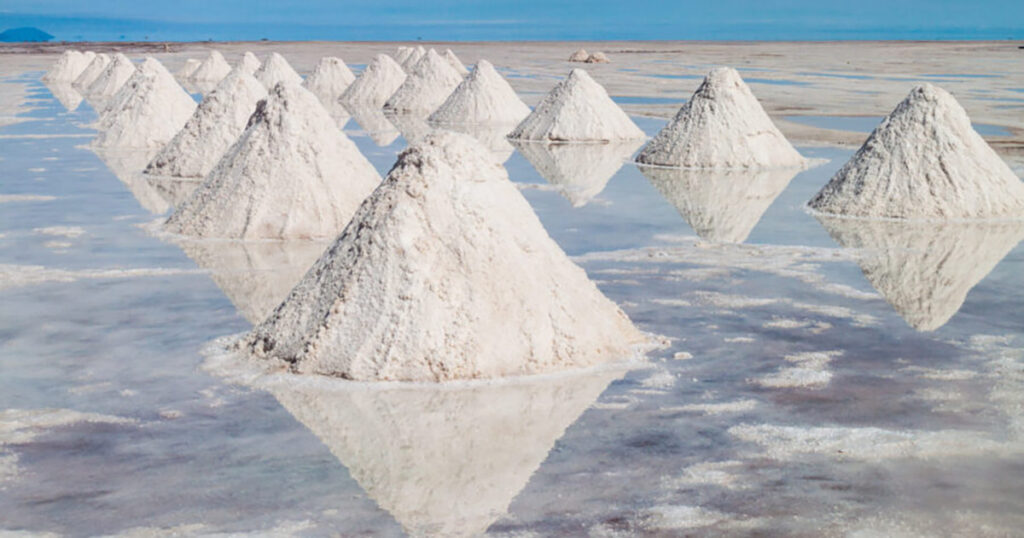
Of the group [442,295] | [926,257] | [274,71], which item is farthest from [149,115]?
[442,295]

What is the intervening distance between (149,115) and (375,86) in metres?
10.3

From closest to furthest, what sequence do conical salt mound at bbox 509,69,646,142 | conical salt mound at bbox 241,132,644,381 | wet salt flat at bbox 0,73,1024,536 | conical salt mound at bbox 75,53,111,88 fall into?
wet salt flat at bbox 0,73,1024,536
conical salt mound at bbox 241,132,644,381
conical salt mound at bbox 509,69,646,142
conical salt mound at bbox 75,53,111,88

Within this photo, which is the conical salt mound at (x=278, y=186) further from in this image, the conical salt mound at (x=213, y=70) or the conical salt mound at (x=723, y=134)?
the conical salt mound at (x=213, y=70)

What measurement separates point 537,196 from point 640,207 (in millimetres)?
1359

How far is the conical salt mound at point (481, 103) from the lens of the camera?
22609mm

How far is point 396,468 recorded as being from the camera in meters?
5.14

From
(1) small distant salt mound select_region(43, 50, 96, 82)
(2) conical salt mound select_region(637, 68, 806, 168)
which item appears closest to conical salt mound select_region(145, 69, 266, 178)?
(2) conical salt mound select_region(637, 68, 806, 168)

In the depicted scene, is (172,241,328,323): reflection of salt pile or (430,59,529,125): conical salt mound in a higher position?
(172,241,328,323): reflection of salt pile

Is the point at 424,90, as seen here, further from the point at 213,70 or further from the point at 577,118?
the point at 213,70

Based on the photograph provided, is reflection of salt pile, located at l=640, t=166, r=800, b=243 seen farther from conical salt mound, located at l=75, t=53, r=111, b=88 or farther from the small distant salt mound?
the small distant salt mound

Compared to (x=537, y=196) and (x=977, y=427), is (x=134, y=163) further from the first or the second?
(x=977, y=427)

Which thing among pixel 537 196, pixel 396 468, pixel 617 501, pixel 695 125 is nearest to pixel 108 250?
pixel 537 196

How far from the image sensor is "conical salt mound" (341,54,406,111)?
2795 cm

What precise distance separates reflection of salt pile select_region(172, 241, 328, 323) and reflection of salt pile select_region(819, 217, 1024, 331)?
13.7ft
